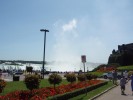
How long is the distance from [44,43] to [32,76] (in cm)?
3152

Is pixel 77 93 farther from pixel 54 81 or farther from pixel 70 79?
pixel 70 79

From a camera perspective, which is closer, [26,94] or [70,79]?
[26,94]

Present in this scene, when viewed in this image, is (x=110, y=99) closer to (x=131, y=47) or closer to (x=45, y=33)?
(x=45, y=33)

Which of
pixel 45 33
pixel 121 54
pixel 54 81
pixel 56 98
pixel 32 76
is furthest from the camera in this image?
pixel 121 54

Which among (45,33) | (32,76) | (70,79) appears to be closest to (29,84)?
(32,76)

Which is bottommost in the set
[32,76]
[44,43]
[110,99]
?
[110,99]

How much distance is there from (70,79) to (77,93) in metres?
8.26

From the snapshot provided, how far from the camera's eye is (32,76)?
64.7ft

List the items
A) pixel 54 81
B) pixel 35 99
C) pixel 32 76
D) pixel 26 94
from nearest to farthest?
pixel 35 99 < pixel 26 94 < pixel 32 76 < pixel 54 81

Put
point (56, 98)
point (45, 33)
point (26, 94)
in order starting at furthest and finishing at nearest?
point (45, 33) → point (26, 94) → point (56, 98)

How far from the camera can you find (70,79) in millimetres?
30141

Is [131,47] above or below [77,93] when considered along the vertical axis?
above

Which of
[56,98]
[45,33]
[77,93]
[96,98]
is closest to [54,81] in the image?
[77,93]

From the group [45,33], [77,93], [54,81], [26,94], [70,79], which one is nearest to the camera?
[26,94]
